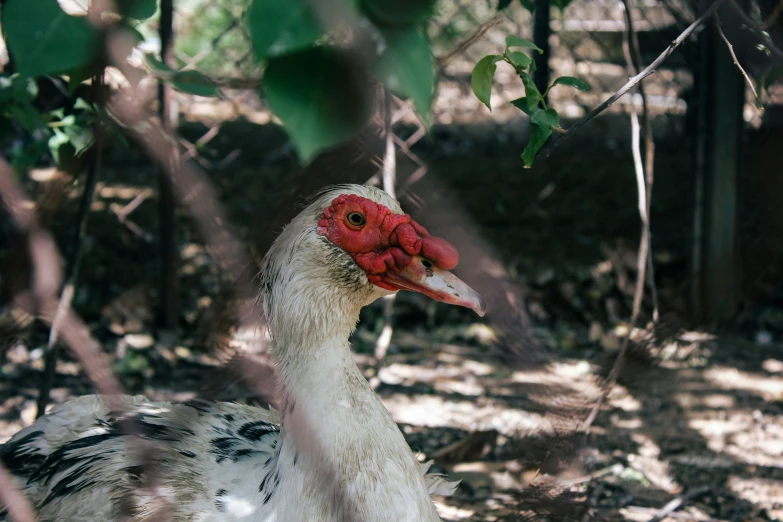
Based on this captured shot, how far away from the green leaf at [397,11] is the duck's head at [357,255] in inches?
48.3

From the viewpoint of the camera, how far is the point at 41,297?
3574 mm

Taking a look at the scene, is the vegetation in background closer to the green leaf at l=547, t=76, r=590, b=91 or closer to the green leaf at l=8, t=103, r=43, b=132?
the green leaf at l=547, t=76, r=590, b=91

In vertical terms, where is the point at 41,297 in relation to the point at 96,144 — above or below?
below

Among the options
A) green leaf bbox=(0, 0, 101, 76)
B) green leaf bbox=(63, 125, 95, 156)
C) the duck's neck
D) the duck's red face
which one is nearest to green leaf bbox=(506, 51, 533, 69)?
the duck's red face

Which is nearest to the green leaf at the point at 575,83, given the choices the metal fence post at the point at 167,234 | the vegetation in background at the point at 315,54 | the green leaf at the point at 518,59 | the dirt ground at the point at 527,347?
the green leaf at the point at 518,59

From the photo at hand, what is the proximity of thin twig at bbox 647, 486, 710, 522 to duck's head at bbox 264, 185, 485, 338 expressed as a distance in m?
1.40

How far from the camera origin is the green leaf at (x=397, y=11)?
2.40ft

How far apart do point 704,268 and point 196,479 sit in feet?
10.6

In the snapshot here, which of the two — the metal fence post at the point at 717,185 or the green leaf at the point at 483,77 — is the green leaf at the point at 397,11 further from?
the metal fence post at the point at 717,185

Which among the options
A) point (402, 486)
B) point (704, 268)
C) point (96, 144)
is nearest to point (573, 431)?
point (402, 486)

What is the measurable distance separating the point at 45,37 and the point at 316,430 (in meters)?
1.31

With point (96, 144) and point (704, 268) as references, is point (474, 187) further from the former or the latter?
point (96, 144)

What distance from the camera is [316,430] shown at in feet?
6.25

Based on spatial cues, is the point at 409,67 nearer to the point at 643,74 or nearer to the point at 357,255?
the point at 643,74
